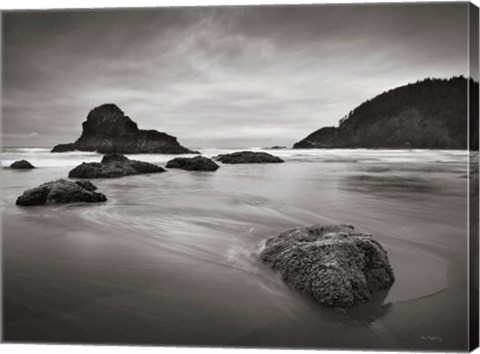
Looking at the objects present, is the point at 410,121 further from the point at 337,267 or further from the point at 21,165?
the point at 21,165

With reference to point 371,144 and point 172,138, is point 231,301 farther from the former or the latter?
point 371,144

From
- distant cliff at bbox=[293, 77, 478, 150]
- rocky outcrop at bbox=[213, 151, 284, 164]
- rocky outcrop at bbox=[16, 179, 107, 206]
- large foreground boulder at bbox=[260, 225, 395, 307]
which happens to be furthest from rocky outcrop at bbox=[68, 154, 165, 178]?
large foreground boulder at bbox=[260, 225, 395, 307]

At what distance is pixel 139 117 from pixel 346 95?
5.75 ft

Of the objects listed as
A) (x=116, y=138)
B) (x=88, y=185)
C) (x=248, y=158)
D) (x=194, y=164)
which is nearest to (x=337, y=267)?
(x=248, y=158)

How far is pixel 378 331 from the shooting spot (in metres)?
2.16

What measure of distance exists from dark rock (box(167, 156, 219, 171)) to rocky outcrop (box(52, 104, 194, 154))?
0.12m

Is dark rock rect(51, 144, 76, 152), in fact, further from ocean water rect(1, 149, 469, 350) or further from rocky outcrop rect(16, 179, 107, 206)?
rocky outcrop rect(16, 179, 107, 206)

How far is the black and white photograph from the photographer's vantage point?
226cm

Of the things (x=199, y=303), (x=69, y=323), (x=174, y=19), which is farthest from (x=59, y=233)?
(x=174, y=19)

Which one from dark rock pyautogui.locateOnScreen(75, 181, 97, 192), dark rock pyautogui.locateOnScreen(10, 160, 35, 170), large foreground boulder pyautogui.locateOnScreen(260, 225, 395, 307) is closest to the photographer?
large foreground boulder pyautogui.locateOnScreen(260, 225, 395, 307)

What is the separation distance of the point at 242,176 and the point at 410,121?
1534 mm

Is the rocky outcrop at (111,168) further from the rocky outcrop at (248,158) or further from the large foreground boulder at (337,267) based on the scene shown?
the large foreground boulder at (337,267)

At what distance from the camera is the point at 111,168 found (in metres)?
3.29
